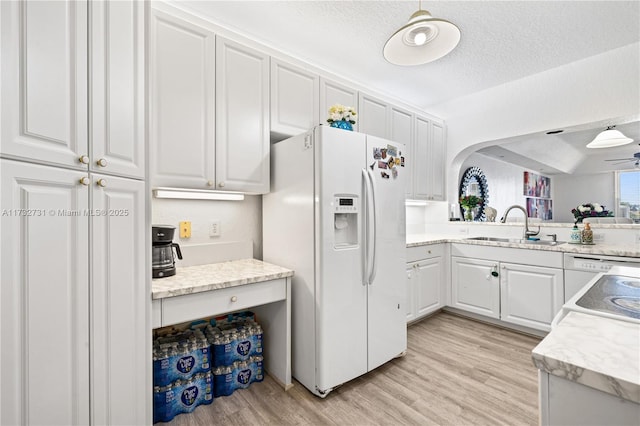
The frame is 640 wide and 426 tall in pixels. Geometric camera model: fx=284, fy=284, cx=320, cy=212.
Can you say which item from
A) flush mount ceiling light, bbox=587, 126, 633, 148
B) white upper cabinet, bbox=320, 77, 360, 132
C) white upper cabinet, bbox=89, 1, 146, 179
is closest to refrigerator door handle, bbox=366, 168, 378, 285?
white upper cabinet, bbox=320, 77, 360, 132

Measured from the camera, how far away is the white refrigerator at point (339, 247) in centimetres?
181

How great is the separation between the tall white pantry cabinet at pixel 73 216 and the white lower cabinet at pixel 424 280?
223 cm

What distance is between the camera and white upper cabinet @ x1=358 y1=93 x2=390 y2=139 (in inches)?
109

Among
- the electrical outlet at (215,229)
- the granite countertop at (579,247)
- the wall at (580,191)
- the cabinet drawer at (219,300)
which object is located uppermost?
the wall at (580,191)

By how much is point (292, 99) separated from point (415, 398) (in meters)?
2.30

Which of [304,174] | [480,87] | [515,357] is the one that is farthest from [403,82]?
[515,357]

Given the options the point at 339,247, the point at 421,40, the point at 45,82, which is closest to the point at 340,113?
the point at 421,40

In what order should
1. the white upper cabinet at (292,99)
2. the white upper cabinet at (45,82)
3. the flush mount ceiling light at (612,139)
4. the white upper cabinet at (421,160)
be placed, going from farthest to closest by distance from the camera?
the white upper cabinet at (421,160) → the flush mount ceiling light at (612,139) → the white upper cabinet at (292,99) → the white upper cabinet at (45,82)

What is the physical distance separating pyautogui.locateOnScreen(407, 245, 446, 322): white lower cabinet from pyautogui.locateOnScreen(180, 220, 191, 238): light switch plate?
1959 millimetres

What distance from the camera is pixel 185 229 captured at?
2.10 m

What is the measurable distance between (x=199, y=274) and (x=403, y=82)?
2.91m

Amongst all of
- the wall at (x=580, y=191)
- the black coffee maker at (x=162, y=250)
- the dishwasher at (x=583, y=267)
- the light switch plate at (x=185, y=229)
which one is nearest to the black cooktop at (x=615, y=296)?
the dishwasher at (x=583, y=267)

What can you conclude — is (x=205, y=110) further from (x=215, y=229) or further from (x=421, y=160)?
(x=421, y=160)

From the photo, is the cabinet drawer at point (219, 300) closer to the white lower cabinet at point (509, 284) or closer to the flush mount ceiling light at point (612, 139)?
the white lower cabinet at point (509, 284)
